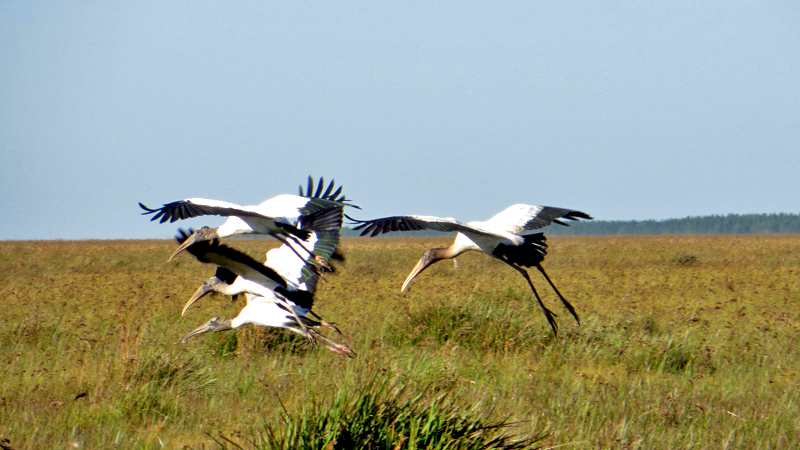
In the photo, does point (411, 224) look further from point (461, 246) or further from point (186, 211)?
point (186, 211)

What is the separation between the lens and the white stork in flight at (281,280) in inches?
263

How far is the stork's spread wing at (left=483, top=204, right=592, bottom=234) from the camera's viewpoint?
7.19m

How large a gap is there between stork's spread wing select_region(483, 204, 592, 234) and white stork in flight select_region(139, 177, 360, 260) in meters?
1.48

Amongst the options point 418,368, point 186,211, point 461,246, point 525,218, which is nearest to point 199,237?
point 186,211

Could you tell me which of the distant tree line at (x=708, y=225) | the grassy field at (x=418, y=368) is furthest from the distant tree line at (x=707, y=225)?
the grassy field at (x=418, y=368)

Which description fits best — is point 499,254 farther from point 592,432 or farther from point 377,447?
point 377,447

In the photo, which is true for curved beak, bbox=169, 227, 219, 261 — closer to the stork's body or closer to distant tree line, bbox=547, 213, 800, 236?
the stork's body

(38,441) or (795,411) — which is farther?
(795,411)

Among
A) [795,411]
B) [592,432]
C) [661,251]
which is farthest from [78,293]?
[661,251]

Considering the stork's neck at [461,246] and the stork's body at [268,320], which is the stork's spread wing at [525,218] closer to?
the stork's neck at [461,246]

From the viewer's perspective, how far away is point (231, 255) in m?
6.54

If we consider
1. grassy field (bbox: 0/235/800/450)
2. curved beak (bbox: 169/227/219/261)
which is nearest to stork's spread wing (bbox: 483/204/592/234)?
grassy field (bbox: 0/235/800/450)

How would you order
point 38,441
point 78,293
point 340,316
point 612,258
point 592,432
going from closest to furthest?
point 38,441, point 592,432, point 340,316, point 78,293, point 612,258

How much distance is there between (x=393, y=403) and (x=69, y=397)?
9.52ft
